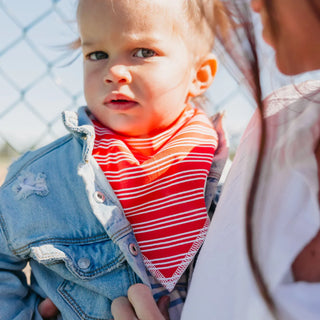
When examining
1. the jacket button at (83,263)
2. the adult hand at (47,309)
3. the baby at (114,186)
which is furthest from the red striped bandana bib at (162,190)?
the adult hand at (47,309)

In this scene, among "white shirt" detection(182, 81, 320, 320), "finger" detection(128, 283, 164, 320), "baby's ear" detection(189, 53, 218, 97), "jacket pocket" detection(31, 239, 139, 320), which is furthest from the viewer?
"baby's ear" detection(189, 53, 218, 97)

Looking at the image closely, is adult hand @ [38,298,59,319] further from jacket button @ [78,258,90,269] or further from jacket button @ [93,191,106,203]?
jacket button @ [93,191,106,203]

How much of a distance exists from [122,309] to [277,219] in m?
0.40

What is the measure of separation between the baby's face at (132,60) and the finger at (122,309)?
0.36m

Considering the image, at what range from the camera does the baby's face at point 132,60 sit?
2.77 ft

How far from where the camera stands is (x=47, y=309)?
845 millimetres

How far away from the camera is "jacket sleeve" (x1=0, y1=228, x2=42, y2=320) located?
803 millimetres

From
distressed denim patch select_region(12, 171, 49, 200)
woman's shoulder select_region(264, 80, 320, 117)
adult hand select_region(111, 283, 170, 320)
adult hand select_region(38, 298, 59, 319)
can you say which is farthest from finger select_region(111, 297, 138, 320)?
woman's shoulder select_region(264, 80, 320, 117)

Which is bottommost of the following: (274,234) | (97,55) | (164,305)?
(164,305)

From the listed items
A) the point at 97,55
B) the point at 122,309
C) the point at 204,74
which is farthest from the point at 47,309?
the point at 204,74

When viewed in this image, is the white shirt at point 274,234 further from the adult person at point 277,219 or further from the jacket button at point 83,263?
the jacket button at point 83,263

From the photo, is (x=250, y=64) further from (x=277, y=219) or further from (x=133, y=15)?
(x=133, y=15)

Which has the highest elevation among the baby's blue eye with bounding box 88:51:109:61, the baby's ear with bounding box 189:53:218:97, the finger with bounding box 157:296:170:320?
the baby's blue eye with bounding box 88:51:109:61

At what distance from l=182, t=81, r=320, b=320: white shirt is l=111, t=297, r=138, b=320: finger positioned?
0.70ft
